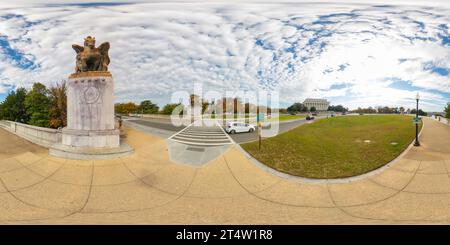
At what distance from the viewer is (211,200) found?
3.35 metres

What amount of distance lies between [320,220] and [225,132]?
2.38 m

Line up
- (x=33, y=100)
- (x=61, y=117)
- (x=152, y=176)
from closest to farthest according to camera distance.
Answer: (x=152, y=176)
(x=61, y=117)
(x=33, y=100)

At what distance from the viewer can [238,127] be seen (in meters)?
4.26

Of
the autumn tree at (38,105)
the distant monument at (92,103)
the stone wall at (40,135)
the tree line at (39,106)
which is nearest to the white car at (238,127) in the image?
the distant monument at (92,103)

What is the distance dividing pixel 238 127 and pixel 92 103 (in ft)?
10.8

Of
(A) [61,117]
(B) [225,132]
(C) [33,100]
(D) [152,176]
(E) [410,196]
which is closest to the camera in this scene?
(E) [410,196]

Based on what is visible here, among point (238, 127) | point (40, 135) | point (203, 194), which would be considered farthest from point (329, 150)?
point (40, 135)

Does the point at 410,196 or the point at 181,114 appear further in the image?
the point at 181,114

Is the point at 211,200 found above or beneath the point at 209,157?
beneath

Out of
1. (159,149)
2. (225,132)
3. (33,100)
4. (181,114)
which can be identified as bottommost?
(159,149)

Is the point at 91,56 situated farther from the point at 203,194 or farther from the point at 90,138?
the point at 203,194

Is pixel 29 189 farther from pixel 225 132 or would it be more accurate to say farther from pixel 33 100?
pixel 33 100

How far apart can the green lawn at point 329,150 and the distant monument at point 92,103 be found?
3.01 m

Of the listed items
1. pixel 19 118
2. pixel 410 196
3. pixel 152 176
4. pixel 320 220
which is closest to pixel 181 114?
pixel 152 176
